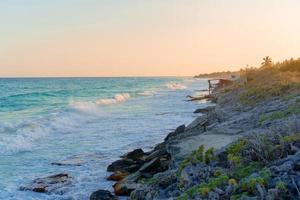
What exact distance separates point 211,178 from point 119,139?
12.0 m

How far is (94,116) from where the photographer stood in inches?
1294

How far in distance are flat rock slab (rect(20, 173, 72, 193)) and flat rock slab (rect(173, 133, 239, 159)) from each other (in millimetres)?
3128

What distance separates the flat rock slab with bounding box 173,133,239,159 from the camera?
10602 mm

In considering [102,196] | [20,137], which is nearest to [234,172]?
[102,196]

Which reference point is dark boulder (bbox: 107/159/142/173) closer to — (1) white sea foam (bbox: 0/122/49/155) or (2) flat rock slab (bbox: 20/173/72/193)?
(2) flat rock slab (bbox: 20/173/72/193)

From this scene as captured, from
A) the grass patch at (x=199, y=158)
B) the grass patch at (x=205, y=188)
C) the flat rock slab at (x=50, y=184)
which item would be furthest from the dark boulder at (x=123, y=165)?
the grass patch at (x=205, y=188)

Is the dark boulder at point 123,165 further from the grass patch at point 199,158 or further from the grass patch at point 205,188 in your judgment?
the grass patch at point 205,188

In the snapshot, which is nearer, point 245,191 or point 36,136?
point 245,191

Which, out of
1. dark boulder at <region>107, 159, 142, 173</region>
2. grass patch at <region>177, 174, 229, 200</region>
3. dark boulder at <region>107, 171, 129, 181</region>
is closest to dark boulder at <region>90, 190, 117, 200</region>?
dark boulder at <region>107, 171, 129, 181</region>

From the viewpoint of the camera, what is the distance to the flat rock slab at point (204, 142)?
10.6m

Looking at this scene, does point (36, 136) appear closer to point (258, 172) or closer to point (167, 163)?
point (167, 163)

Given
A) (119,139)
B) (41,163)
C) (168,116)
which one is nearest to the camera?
(41,163)

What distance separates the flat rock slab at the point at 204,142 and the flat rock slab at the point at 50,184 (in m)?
3.13

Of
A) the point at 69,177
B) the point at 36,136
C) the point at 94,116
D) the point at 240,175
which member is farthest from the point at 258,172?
the point at 94,116
